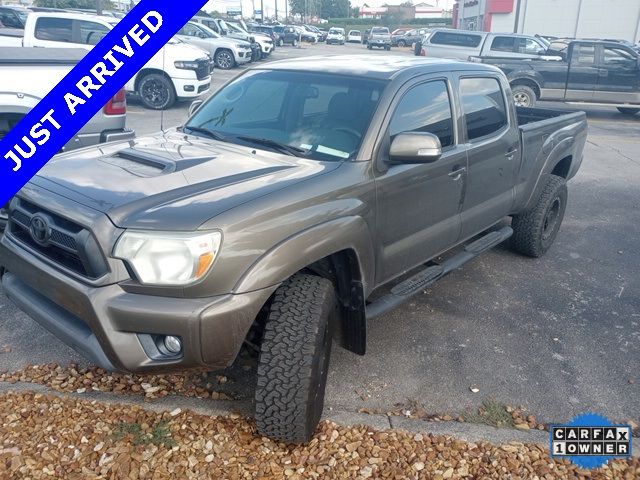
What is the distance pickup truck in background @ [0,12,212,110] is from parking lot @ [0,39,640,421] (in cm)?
899

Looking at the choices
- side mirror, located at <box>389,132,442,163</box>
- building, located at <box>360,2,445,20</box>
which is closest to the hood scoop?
side mirror, located at <box>389,132,442,163</box>

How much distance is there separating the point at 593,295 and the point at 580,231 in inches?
71.0

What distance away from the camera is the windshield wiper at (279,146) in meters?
3.35

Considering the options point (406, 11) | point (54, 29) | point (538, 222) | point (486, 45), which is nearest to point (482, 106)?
point (538, 222)

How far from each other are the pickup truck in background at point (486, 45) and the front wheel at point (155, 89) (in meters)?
8.89

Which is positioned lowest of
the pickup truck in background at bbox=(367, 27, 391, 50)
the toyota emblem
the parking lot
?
the pickup truck in background at bbox=(367, 27, 391, 50)

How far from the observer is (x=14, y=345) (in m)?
3.66

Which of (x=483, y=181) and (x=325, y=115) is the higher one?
(x=325, y=115)

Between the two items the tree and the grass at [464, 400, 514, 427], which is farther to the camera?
the tree

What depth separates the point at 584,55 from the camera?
47.2ft

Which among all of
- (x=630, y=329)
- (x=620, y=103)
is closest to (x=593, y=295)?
(x=630, y=329)

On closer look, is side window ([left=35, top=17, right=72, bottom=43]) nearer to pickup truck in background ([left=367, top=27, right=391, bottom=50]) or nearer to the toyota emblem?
the toyota emblem

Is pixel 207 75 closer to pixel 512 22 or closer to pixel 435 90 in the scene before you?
pixel 435 90

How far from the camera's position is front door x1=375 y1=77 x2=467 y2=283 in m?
3.35
